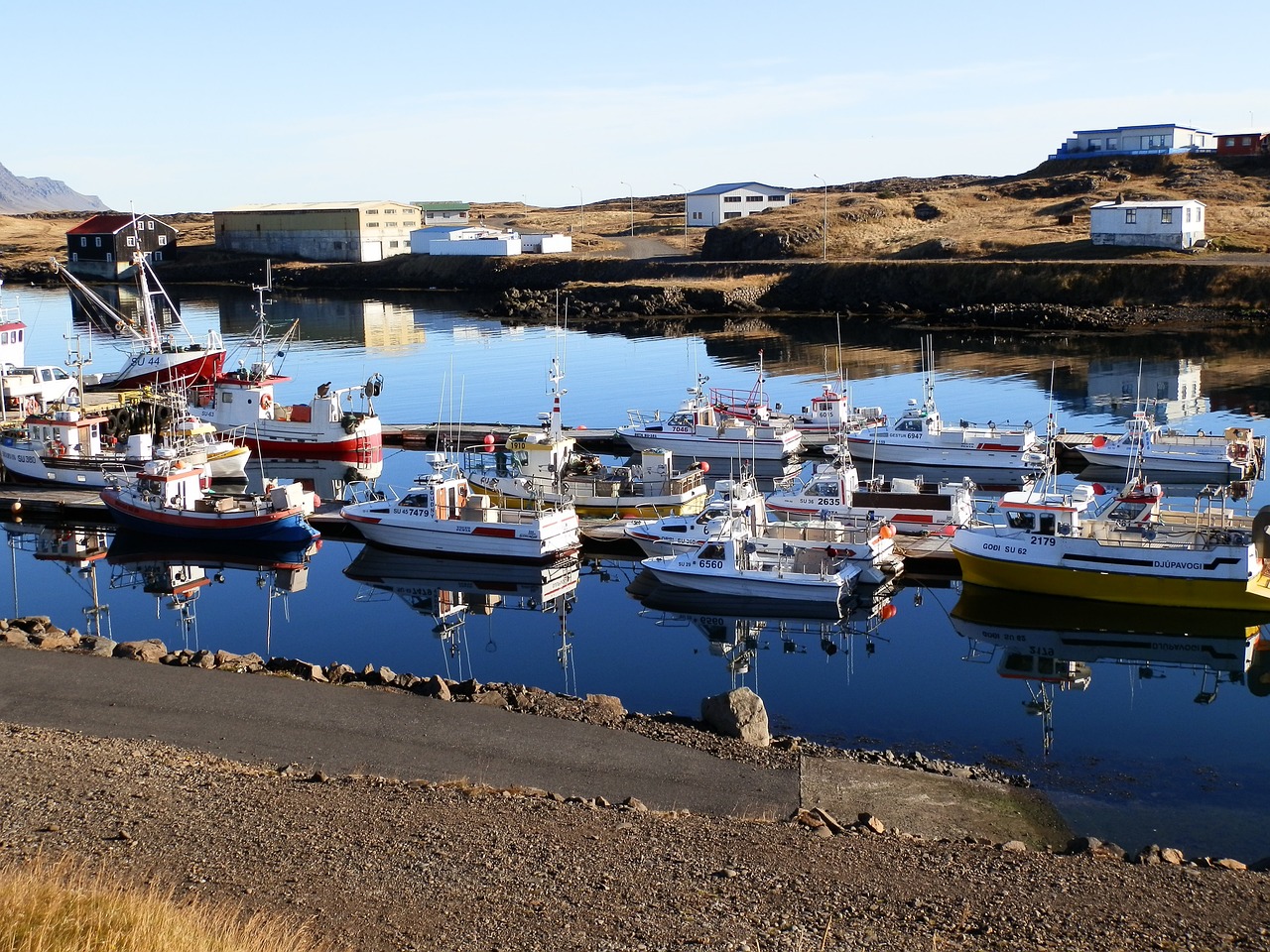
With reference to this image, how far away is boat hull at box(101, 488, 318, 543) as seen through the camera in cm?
3725

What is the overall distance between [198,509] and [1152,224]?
7391 cm

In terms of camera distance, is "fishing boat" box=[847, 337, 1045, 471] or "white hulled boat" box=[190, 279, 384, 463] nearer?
"fishing boat" box=[847, 337, 1045, 471]

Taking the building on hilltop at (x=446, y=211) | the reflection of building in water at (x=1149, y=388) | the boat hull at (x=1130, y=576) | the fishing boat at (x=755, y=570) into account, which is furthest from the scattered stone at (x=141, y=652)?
the building on hilltop at (x=446, y=211)

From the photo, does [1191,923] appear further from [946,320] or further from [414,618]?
[946,320]

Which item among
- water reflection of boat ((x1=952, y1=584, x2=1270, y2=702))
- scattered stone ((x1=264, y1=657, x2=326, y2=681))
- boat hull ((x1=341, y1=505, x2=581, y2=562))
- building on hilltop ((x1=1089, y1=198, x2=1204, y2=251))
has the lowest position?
water reflection of boat ((x1=952, y1=584, x2=1270, y2=702))

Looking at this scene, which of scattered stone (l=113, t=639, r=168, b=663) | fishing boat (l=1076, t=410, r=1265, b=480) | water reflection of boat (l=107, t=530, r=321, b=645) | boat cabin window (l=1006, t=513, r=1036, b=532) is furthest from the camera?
fishing boat (l=1076, t=410, r=1265, b=480)

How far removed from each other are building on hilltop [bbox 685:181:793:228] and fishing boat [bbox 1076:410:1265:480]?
85.7 m

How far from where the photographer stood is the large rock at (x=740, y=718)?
22484mm

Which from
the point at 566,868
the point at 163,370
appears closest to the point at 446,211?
the point at 163,370

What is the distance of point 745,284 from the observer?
4092 inches

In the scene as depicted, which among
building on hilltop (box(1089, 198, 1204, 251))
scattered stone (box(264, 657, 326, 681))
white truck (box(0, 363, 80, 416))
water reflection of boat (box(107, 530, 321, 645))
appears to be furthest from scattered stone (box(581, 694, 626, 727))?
building on hilltop (box(1089, 198, 1204, 251))

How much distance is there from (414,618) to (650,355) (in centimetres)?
5157

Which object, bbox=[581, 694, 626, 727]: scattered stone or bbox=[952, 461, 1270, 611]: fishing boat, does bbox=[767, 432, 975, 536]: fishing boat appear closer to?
bbox=[952, 461, 1270, 611]: fishing boat

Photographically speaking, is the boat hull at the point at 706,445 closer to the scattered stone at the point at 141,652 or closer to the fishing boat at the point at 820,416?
the fishing boat at the point at 820,416
